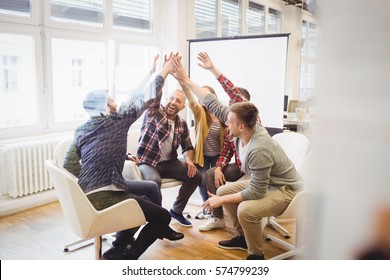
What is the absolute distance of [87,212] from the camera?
1.81 meters

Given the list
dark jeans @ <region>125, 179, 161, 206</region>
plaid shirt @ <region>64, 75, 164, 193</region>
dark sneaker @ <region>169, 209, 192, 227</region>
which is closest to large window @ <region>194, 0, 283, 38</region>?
dark sneaker @ <region>169, 209, 192, 227</region>

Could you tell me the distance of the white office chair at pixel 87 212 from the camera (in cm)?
178

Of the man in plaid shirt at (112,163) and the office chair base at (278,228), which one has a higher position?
the man in plaid shirt at (112,163)

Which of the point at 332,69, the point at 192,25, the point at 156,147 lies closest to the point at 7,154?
the point at 156,147

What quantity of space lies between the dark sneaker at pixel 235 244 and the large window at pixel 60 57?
51.3 inches

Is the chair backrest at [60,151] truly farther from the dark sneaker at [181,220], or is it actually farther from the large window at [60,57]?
the dark sneaker at [181,220]

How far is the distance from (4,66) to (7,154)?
0.74 meters

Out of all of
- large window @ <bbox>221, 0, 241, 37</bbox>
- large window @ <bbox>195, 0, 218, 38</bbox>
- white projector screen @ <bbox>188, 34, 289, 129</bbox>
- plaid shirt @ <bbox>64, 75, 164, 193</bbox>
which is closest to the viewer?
plaid shirt @ <bbox>64, 75, 164, 193</bbox>

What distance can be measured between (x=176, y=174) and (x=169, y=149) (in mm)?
201

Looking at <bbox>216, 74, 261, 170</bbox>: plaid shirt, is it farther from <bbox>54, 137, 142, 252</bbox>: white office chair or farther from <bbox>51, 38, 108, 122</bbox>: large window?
<bbox>51, 38, 108, 122</bbox>: large window

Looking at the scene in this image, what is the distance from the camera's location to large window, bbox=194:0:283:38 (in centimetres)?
504

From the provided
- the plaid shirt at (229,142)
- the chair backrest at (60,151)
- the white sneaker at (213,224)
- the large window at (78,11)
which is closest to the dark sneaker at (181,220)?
the white sneaker at (213,224)

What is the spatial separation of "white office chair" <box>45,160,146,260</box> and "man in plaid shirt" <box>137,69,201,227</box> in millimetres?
677

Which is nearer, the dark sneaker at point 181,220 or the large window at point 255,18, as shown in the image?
the dark sneaker at point 181,220
